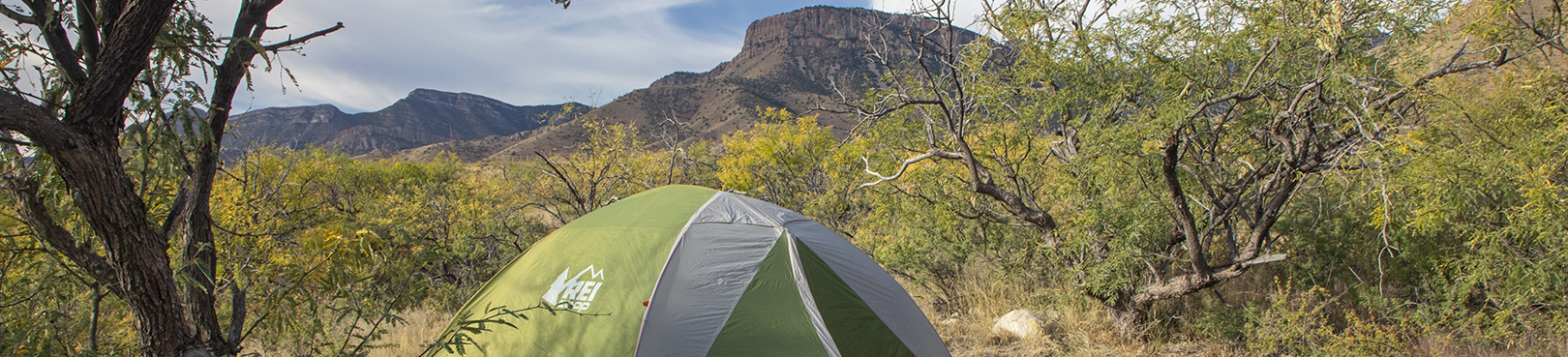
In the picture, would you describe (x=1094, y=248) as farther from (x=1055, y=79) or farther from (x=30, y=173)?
(x=30, y=173)

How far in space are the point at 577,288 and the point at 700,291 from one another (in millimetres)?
895

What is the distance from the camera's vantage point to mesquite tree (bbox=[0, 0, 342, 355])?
167cm

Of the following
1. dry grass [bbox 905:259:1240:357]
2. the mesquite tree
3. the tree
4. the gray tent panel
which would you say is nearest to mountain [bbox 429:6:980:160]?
dry grass [bbox 905:259:1240:357]

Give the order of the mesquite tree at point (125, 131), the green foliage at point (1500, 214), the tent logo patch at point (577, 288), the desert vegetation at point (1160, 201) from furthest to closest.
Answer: the tent logo patch at point (577, 288) < the green foliage at point (1500, 214) < the desert vegetation at point (1160, 201) < the mesquite tree at point (125, 131)

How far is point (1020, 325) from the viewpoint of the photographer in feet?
19.7

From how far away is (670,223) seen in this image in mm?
4801

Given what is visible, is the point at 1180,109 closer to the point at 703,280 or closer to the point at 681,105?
the point at 703,280

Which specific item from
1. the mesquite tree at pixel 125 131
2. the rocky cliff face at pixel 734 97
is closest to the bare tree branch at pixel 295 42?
the mesquite tree at pixel 125 131

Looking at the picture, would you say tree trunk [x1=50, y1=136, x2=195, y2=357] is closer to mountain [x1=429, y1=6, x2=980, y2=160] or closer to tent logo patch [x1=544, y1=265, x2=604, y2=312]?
tent logo patch [x1=544, y1=265, x2=604, y2=312]

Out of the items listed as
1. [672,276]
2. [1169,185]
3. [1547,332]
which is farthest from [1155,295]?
[672,276]

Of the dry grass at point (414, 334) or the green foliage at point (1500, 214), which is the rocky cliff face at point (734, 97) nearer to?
the dry grass at point (414, 334)

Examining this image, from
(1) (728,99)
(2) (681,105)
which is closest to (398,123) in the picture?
(2) (681,105)

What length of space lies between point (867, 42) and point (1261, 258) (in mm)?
3444

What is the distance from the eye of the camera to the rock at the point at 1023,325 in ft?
19.1
